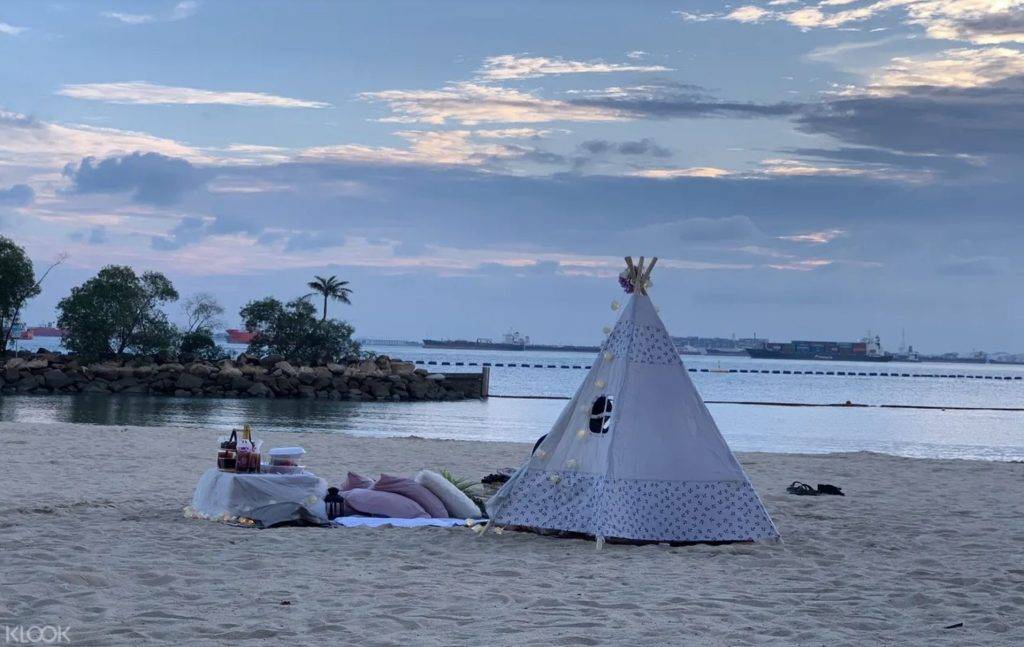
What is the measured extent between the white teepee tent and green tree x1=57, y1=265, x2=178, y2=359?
169 ft

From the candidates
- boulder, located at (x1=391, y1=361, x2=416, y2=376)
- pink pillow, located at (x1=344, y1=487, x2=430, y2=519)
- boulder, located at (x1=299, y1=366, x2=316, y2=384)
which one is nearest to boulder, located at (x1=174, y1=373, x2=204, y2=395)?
boulder, located at (x1=299, y1=366, x2=316, y2=384)

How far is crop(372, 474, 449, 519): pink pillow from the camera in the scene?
11.6 m

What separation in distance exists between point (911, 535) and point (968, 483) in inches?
240

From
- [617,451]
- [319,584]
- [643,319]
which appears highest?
[643,319]

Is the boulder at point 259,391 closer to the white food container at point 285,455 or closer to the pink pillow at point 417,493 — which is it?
the pink pillow at point 417,493

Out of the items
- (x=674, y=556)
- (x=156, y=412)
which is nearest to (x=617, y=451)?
(x=674, y=556)

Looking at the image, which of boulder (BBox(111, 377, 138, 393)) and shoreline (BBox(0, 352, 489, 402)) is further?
boulder (BBox(111, 377, 138, 393))

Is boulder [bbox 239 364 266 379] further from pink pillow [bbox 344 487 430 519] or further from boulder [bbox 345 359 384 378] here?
pink pillow [bbox 344 487 430 519]

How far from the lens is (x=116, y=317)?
5969 cm

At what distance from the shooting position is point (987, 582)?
8.88 meters

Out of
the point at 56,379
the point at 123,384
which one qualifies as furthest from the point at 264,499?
the point at 123,384

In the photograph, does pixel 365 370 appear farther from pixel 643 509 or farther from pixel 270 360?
pixel 643 509

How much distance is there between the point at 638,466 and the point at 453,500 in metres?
2.07

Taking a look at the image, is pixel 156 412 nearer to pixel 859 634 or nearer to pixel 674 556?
pixel 674 556
